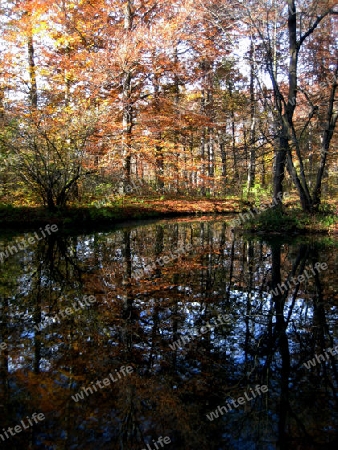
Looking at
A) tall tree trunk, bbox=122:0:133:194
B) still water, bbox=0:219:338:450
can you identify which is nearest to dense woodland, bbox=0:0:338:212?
tall tree trunk, bbox=122:0:133:194

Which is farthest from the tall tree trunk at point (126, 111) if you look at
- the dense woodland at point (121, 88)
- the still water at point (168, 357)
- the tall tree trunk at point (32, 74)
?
the still water at point (168, 357)

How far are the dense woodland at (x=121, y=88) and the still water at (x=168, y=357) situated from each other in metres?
7.73

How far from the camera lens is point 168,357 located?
135 inches

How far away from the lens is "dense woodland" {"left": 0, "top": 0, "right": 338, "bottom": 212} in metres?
13.3

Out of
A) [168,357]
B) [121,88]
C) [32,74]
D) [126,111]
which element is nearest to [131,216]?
[126,111]

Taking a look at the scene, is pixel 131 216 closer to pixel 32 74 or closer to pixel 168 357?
pixel 32 74

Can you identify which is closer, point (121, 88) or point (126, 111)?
point (126, 111)

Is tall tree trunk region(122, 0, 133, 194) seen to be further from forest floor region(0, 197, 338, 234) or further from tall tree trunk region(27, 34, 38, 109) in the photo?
tall tree trunk region(27, 34, 38, 109)

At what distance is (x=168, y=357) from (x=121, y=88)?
62.8 feet

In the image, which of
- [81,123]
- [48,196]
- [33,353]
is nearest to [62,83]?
[81,123]

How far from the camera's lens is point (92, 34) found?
1888 centimetres

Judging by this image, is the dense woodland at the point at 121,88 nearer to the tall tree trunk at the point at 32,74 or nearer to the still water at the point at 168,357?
the tall tree trunk at the point at 32,74

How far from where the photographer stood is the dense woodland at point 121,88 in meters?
13.3

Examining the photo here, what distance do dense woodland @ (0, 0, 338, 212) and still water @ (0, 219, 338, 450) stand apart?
773cm
